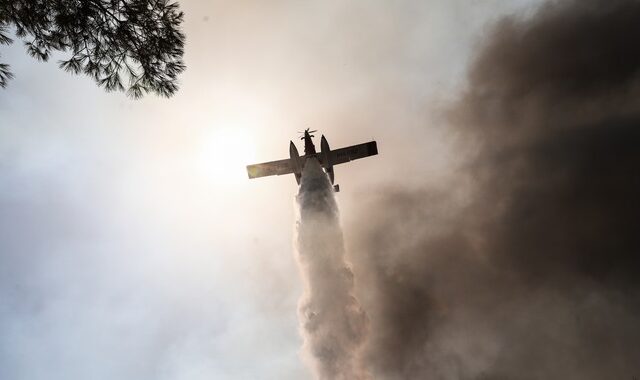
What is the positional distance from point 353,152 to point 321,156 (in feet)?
10.7

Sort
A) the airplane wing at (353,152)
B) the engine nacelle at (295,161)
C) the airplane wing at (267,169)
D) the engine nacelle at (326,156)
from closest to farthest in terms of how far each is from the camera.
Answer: the engine nacelle at (326,156) → the engine nacelle at (295,161) → the airplane wing at (353,152) → the airplane wing at (267,169)

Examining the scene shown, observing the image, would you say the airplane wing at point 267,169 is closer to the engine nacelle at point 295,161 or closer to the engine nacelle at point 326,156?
the engine nacelle at point 295,161

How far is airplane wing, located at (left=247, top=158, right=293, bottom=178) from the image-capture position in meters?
40.1

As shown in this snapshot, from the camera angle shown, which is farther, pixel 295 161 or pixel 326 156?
pixel 295 161

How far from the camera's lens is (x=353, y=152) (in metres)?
39.2

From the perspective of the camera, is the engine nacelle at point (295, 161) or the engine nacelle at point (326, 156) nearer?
the engine nacelle at point (326, 156)

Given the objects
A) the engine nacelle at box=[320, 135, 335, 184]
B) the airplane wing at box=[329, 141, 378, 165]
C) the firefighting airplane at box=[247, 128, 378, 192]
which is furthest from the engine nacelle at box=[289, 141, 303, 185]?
the airplane wing at box=[329, 141, 378, 165]

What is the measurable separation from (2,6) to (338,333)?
3489 centimetres

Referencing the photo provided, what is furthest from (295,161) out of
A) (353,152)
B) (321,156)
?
(353,152)

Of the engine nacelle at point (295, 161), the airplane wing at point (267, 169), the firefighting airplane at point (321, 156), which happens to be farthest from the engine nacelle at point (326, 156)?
the airplane wing at point (267, 169)

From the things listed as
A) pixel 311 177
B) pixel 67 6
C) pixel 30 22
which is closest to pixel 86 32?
pixel 67 6

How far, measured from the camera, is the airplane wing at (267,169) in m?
40.1

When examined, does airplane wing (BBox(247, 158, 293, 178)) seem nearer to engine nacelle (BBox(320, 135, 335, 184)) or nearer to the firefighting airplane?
the firefighting airplane

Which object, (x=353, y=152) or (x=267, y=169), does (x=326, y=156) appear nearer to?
(x=353, y=152)
